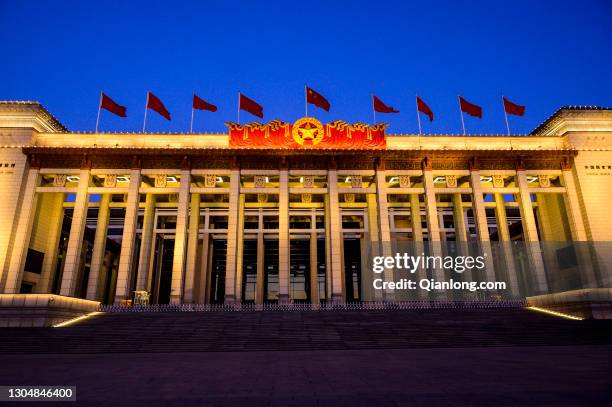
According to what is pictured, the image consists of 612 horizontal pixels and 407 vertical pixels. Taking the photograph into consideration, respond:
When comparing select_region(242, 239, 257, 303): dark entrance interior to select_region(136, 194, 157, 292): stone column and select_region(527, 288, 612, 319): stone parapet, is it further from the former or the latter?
select_region(527, 288, 612, 319): stone parapet

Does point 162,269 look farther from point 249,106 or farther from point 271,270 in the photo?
point 249,106

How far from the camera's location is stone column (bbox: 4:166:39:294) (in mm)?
26516

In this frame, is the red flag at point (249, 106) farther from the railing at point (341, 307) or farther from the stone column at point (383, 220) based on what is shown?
the railing at point (341, 307)

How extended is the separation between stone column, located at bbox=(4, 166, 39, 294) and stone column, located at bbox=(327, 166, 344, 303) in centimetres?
2183

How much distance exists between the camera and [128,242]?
28.4m

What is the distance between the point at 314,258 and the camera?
108 feet

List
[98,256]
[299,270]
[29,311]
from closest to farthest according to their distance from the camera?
[29,311] < [98,256] < [299,270]

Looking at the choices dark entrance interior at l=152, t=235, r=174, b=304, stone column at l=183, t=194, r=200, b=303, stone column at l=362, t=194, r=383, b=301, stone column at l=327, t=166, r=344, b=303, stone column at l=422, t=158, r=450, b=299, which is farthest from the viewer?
dark entrance interior at l=152, t=235, r=174, b=304

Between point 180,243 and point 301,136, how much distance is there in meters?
12.2

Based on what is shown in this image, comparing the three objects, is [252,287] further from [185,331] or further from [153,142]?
[185,331]

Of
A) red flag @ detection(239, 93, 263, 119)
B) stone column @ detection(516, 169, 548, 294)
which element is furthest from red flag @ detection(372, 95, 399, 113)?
stone column @ detection(516, 169, 548, 294)

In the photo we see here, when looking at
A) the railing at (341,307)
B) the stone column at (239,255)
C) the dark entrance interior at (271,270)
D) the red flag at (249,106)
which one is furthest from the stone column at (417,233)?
the red flag at (249,106)

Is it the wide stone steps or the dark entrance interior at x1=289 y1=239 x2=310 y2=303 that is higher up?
the dark entrance interior at x1=289 y1=239 x2=310 y2=303

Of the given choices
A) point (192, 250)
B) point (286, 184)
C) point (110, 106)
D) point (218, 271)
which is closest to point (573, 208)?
point (286, 184)
